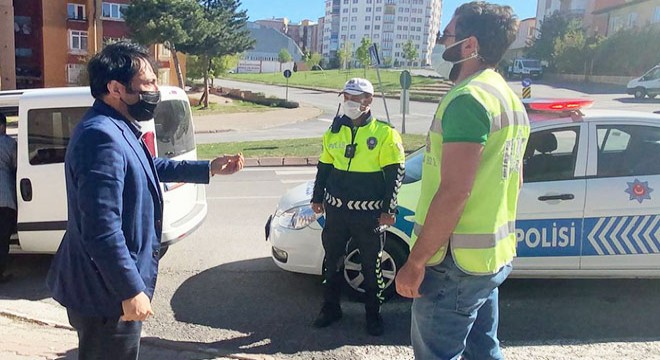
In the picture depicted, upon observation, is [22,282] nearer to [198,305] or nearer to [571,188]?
[198,305]

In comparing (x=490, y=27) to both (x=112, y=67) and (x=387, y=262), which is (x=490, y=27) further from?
(x=387, y=262)

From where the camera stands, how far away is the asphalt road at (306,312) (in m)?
4.00

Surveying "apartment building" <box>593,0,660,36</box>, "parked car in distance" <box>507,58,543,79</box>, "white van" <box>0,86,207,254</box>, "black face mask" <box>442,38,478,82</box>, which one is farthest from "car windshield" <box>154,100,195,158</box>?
"parked car in distance" <box>507,58,543,79</box>

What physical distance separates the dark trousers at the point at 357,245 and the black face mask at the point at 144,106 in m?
1.88

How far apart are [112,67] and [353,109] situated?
2.13 metres

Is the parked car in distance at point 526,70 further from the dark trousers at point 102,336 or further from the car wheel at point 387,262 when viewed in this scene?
the dark trousers at point 102,336

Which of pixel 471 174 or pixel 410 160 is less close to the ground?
pixel 471 174

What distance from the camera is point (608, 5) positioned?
65.9 metres

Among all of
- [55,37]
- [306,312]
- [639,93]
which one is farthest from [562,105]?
[55,37]

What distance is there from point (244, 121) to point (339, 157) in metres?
25.2

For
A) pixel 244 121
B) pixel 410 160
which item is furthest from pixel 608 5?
pixel 410 160

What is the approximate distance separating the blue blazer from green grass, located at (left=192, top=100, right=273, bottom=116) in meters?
31.5

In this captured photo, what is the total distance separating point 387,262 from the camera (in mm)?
4645

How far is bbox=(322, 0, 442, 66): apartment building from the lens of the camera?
16500 cm
